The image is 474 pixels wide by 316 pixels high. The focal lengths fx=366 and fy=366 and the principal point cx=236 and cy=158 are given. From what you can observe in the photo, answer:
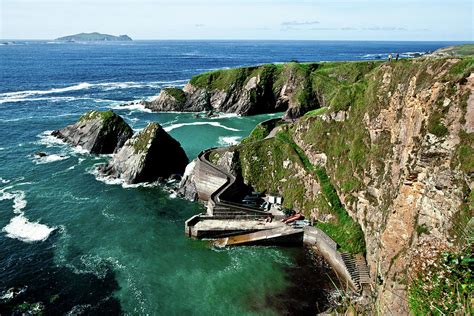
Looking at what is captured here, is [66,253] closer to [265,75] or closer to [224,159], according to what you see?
[224,159]

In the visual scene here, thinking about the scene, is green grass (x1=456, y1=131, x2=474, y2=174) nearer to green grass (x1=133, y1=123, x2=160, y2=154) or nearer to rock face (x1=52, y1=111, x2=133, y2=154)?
green grass (x1=133, y1=123, x2=160, y2=154)

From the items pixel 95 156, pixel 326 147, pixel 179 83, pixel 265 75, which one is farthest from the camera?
pixel 179 83

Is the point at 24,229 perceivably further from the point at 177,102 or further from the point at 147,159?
the point at 177,102

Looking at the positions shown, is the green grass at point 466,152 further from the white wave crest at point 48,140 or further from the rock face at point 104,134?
the white wave crest at point 48,140

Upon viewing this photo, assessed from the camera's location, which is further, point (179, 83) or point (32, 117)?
point (179, 83)

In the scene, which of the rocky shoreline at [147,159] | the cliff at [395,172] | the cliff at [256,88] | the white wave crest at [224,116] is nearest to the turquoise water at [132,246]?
the rocky shoreline at [147,159]

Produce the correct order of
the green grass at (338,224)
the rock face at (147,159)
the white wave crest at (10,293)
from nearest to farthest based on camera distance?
the white wave crest at (10,293)
the green grass at (338,224)
the rock face at (147,159)

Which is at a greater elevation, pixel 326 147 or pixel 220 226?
pixel 326 147

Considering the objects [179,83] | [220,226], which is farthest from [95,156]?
[179,83]
